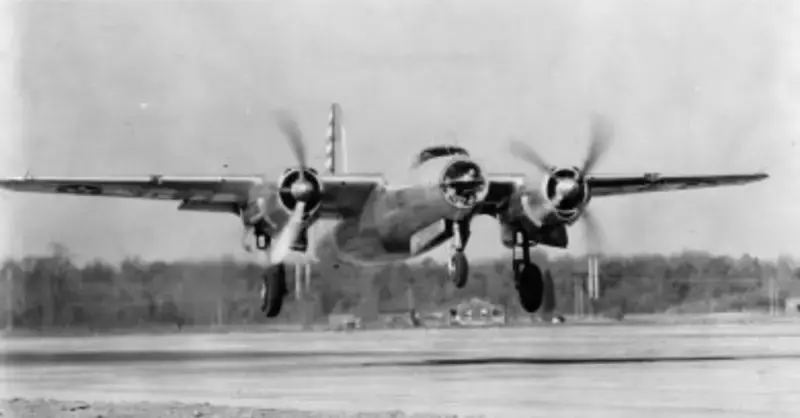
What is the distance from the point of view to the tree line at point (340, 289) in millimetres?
29900

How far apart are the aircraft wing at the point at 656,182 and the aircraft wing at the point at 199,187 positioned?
20.7ft

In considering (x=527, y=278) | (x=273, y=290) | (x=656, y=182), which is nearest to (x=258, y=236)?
(x=273, y=290)

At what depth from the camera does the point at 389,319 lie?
36844mm

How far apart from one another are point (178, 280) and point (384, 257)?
6086 mm

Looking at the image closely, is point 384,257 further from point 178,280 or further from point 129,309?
point 129,309

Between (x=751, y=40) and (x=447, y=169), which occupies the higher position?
(x=751, y=40)

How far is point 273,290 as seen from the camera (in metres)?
29.7

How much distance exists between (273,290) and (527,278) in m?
7.29

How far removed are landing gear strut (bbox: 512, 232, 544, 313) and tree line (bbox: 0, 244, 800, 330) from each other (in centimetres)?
278

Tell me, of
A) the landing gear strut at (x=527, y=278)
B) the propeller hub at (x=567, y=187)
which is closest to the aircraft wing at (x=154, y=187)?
the landing gear strut at (x=527, y=278)

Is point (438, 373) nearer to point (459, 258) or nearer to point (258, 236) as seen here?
point (459, 258)

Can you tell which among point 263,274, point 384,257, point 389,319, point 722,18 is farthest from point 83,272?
point 722,18

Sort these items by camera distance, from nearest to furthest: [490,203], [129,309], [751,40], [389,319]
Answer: [751,40]
[490,203]
[129,309]
[389,319]

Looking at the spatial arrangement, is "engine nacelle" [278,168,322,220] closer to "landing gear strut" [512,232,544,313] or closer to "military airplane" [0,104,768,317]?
"military airplane" [0,104,768,317]
